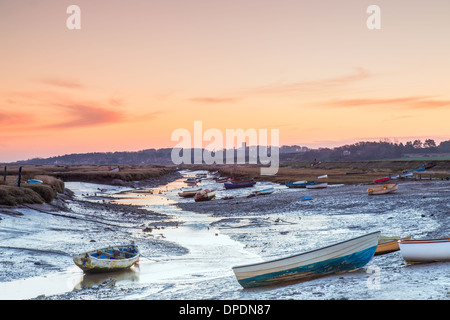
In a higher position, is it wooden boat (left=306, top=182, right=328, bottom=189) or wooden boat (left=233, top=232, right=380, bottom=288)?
wooden boat (left=233, top=232, right=380, bottom=288)

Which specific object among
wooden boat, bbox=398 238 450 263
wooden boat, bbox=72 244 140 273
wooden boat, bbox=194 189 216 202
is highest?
wooden boat, bbox=398 238 450 263

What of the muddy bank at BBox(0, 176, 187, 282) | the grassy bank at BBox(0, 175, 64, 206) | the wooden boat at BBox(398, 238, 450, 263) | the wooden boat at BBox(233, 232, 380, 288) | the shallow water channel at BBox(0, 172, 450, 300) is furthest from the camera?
the grassy bank at BBox(0, 175, 64, 206)

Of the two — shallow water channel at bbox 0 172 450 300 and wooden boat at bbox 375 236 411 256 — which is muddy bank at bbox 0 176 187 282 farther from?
wooden boat at bbox 375 236 411 256

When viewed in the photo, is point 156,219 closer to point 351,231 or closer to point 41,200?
point 41,200

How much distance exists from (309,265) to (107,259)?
8359mm

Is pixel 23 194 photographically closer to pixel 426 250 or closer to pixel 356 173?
pixel 426 250

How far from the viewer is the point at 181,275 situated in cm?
1608

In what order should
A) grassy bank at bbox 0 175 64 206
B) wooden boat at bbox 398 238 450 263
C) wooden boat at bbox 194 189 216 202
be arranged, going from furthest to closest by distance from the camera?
wooden boat at bbox 194 189 216 202
grassy bank at bbox 0 175 64 206
wooden boat at bbox 398 238 450 263

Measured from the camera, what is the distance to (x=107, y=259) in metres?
16.1

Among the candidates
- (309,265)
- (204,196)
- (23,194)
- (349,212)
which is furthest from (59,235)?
(204,196)

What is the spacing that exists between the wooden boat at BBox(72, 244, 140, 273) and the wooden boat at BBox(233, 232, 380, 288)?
6.09 metres

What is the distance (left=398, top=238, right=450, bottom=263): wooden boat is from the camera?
42.5 ft

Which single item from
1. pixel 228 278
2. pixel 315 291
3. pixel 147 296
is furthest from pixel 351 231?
pixel 147 296

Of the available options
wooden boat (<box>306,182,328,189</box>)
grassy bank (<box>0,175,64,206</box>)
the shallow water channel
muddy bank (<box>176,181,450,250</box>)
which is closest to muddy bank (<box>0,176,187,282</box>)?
grassy bank (<box>0,175,64,206</box>)
